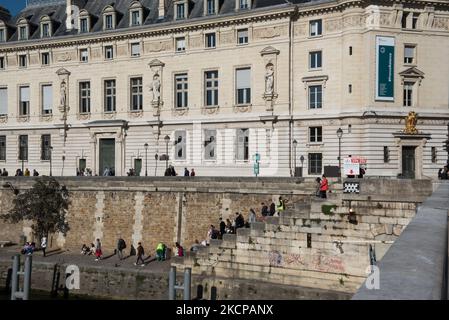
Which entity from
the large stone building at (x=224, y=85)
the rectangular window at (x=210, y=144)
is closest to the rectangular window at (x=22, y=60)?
the large stone building at (x=224, y=85)

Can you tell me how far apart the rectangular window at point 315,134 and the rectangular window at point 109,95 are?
50.7 feet

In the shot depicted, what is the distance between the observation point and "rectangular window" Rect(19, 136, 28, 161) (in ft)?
157

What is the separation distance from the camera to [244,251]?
80.0 ft

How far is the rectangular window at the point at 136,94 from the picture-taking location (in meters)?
43.8

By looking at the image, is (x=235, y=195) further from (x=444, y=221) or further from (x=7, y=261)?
(x=444, y=221)

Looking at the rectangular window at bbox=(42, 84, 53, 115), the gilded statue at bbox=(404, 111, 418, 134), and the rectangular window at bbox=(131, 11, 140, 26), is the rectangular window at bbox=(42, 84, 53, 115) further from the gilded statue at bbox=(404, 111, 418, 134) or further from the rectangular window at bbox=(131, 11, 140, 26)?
the gilded statue at bbox=(404, 111, 418, 134)

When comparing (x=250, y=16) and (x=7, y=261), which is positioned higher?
(x=250, y=16)

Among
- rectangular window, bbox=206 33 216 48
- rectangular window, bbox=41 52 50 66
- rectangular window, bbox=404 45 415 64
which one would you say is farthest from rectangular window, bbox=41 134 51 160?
rectangular window, bbox=404 45 415 64

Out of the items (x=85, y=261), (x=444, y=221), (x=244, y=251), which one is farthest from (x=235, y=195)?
(x=444, y=221)

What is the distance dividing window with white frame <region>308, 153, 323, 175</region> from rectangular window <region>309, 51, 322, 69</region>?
5.53m

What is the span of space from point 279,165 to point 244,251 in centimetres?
1502

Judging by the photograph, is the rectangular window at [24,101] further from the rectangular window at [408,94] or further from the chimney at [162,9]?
the rectangular window at [408,94]

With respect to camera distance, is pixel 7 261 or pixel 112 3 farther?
pixel 112 3
